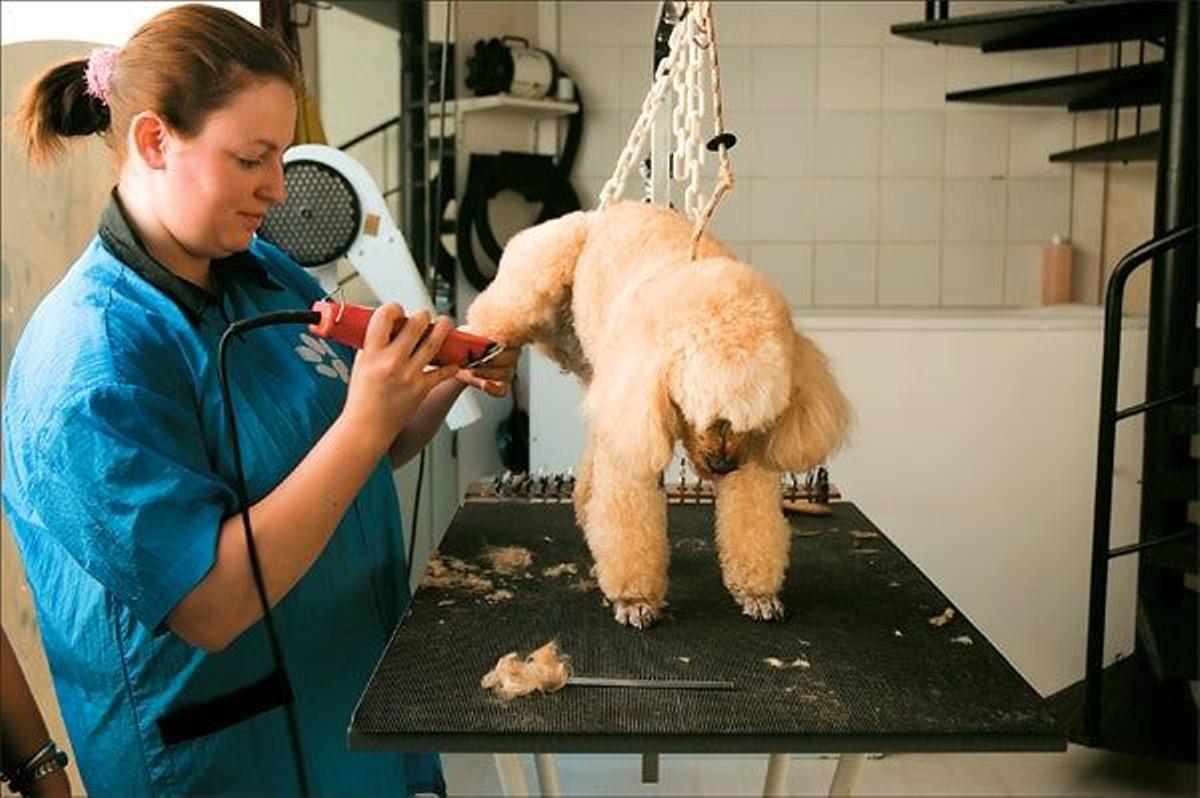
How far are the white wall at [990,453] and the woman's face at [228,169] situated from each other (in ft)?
5.75

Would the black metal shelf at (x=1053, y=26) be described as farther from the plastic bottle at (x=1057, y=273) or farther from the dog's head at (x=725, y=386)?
the dog's head at (x=725, y=386)

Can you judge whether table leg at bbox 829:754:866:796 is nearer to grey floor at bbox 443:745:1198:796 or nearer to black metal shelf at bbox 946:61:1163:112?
grey floor at bbox 443:745:1198:796

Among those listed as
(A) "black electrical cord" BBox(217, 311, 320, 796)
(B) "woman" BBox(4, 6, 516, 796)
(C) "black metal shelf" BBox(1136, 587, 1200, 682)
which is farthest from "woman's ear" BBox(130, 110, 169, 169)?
(C) "black metal shelf" BBox(1136, 587, 1200, 682)

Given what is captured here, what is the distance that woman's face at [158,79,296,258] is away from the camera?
3.28 ft

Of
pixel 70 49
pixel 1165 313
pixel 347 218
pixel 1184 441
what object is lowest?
pixel 1184 441

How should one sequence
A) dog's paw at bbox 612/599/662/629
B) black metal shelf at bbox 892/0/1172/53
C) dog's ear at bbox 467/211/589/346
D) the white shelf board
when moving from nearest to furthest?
dog's paw at bbox 612/599/662/629 < dog's ear at bbox 467/211/589/346 < black metal shelf at bbox 892/0/1172/53 < the white shelf board

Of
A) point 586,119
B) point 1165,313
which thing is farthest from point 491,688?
point 586,119

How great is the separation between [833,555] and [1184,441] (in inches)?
53.0

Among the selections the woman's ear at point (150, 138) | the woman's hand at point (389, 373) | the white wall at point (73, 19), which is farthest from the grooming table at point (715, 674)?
the white wall at point (73, 19)

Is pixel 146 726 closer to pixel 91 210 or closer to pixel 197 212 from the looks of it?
pixel 197 212

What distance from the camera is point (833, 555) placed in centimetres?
147

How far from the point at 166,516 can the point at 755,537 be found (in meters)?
0.60

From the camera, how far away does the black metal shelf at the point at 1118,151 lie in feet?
8.84

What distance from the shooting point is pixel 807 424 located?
1.11 meters
